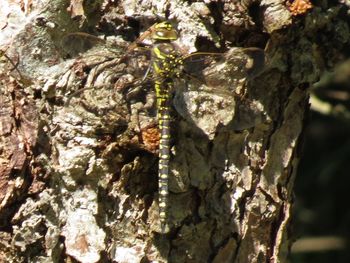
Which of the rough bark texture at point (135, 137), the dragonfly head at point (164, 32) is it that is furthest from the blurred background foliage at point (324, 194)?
the dragonfly head at point (164, 32)

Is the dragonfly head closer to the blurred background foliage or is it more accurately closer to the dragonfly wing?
the dragonfly wing

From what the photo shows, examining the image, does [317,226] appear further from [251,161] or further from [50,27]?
[50,27]

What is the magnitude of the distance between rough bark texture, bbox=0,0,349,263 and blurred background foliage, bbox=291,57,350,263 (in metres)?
1.84

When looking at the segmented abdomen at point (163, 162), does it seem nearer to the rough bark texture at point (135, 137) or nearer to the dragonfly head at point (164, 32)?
the rough bark texture at point (135, 137)

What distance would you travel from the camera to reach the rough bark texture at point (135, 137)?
205cm

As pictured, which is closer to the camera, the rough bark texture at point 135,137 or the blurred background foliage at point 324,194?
the rough bark texture at point 135,137

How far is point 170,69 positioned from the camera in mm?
2285

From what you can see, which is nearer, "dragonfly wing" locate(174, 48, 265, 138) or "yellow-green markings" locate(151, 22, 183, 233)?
"yellow-green markings" locate(151, 22, 183, 233)

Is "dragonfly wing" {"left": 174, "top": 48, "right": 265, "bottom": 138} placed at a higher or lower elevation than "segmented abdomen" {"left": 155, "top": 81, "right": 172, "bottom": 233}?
higher

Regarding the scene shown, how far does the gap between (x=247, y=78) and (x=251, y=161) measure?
0.23m

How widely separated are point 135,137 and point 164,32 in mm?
296

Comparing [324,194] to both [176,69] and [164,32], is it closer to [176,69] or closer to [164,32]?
[176,69]

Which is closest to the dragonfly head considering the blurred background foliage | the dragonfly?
the dragonfly

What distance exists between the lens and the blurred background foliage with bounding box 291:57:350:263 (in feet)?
13.8
